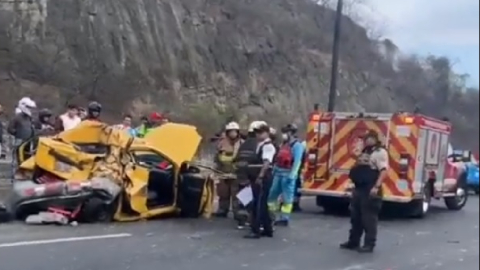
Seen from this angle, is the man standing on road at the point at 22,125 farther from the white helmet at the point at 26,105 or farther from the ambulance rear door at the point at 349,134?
the ambulance rear door at the point at 349,134

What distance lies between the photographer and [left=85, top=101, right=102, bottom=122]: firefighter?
11.7 m

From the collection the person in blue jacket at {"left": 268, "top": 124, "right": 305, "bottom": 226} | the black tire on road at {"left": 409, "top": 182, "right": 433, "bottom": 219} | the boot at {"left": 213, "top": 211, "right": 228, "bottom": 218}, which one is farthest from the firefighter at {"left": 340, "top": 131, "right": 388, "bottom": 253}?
the black tire on road at {"left": 409, "top": 182, "right": 433, "bottom": 219}

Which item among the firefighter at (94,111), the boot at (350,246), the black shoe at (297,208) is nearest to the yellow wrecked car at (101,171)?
the firefighter at (94,111)

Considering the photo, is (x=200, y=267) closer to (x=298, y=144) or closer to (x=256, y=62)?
(x=256, y=62)

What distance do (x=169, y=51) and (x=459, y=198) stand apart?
13.8 meters

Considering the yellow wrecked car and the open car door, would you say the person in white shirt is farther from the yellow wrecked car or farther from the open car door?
the open car door

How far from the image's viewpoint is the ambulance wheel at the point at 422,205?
19.6m

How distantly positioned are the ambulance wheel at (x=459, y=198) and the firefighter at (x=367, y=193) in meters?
9.43

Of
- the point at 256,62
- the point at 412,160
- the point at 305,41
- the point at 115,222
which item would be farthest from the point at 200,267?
the point at 412,160

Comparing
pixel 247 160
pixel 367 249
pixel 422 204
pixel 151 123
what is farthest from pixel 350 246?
pixel 422 204

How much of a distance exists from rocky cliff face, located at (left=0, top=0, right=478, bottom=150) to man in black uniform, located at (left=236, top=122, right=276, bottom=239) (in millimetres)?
898

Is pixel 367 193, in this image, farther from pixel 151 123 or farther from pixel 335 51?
pixel 151 123

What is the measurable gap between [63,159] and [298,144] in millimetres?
3349

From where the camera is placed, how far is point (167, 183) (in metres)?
16.0
